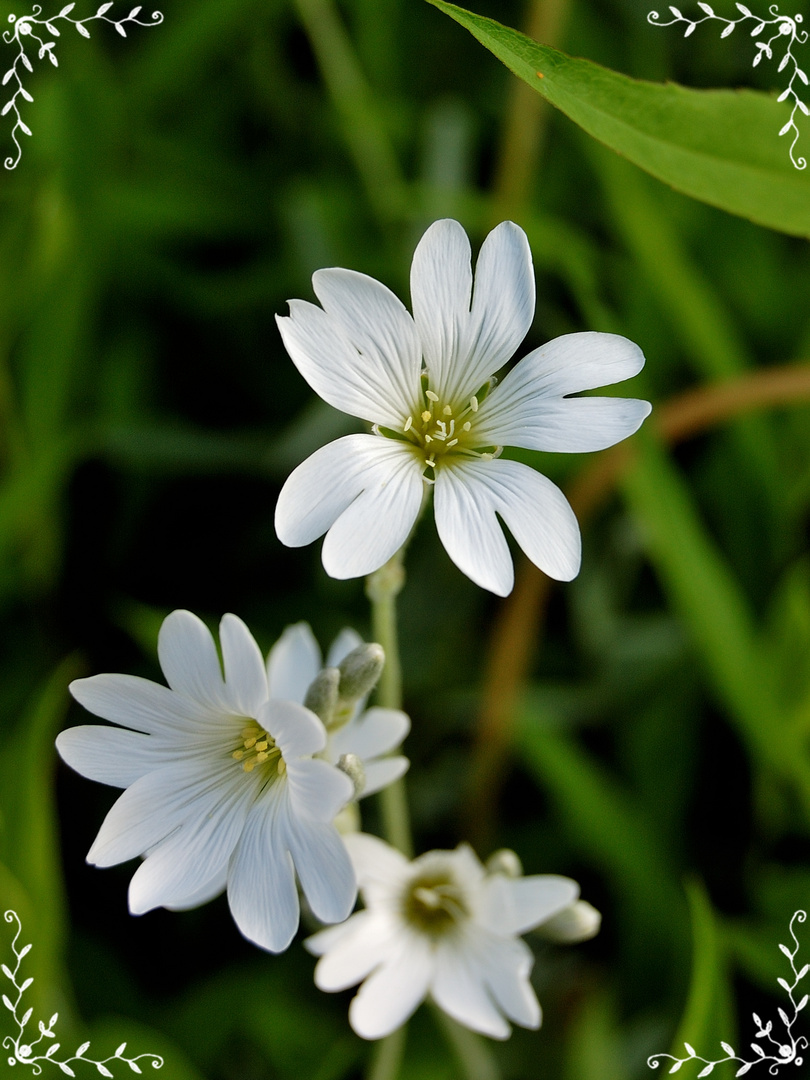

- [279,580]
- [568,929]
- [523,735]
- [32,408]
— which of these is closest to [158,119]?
[32,408]

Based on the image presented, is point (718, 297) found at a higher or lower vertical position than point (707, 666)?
higher

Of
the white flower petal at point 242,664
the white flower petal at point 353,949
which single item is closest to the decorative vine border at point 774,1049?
the white flower petal at point 353,949

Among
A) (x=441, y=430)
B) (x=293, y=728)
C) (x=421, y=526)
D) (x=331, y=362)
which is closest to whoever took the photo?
(x=293, y=728)

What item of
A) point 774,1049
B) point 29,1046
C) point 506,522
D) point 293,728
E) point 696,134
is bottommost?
point 774,1049

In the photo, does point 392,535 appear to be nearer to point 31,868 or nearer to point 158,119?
point 31,868

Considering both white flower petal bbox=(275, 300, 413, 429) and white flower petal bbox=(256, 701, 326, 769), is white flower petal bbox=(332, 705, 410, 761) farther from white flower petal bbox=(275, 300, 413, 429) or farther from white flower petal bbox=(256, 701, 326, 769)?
white flower petal bbox=(275, 300, 413, 429)

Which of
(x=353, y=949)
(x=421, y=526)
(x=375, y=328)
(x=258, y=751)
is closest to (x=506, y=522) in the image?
(x=375, y=328)

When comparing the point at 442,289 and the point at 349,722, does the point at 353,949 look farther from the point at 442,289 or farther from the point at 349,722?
the point at 442,289
